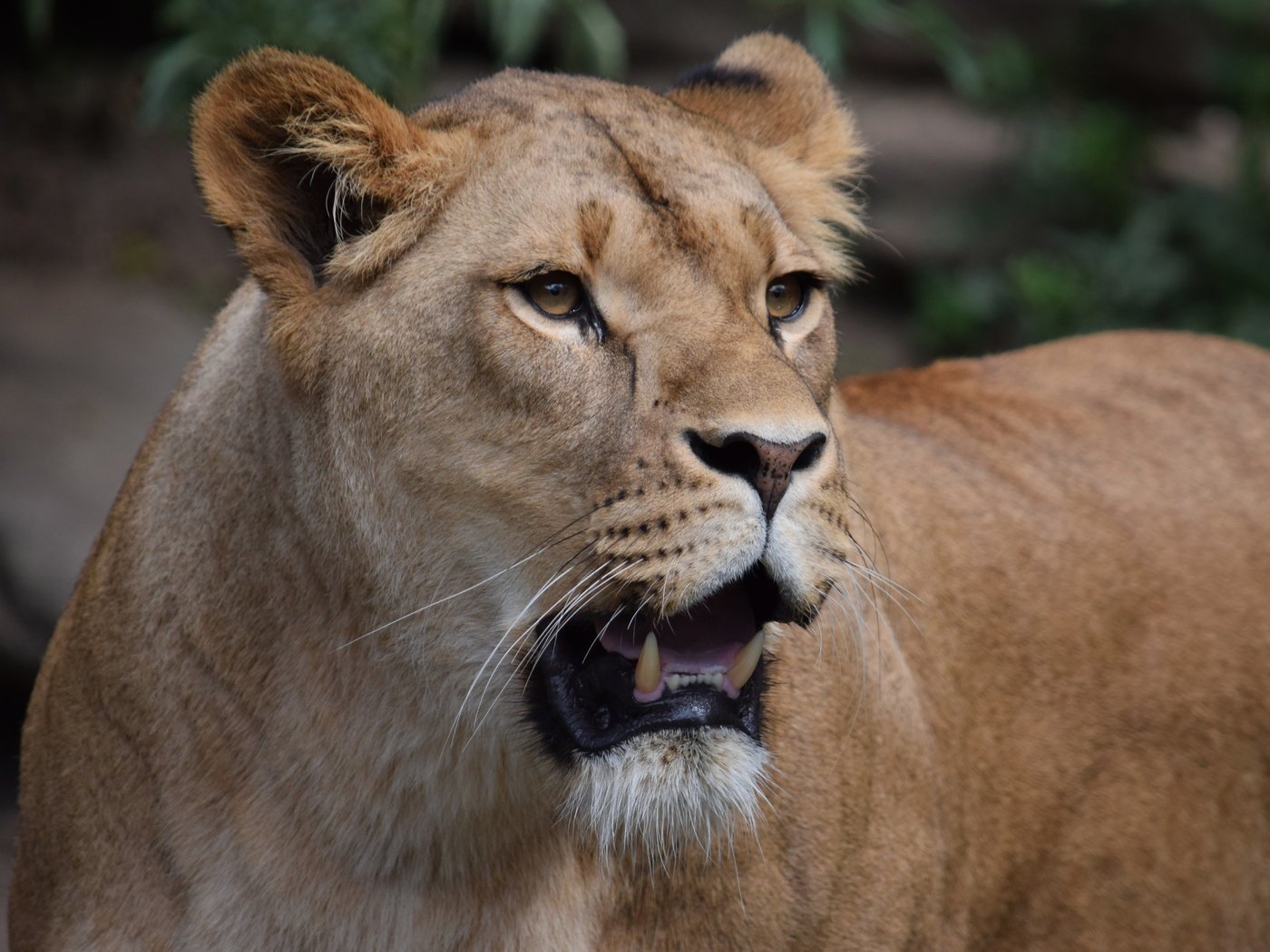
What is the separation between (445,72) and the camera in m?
9.26

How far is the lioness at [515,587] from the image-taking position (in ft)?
8.10

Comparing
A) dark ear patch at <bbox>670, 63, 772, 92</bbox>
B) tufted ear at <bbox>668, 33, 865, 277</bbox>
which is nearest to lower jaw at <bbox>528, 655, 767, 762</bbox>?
tufted ear at <bbox>668, 33, 865, 277</bbox>

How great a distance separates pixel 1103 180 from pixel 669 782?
7172 mm

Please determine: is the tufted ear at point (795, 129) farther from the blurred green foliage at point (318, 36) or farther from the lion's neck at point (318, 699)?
the blurred green foliage at point (318, 36)

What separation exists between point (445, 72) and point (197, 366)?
6.48 metres

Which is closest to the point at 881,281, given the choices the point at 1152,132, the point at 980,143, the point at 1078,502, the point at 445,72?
the point at 980,143

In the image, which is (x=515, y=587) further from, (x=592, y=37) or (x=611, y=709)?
(x=592, y=37)

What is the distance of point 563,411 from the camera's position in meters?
2.48

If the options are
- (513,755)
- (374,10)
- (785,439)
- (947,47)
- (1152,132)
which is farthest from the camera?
(1152,132)

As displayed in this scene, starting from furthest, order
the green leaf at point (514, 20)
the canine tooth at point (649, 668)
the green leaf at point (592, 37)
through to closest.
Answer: the green leaf at point (592, 37)
the green leaf at point (514, 20)
the canine tooth at point (649, 668)

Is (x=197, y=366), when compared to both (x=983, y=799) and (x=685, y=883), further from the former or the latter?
(x=983, y=799)

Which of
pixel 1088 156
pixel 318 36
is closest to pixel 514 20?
pixel 318 36

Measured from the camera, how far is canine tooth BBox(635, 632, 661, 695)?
2441 millimetres

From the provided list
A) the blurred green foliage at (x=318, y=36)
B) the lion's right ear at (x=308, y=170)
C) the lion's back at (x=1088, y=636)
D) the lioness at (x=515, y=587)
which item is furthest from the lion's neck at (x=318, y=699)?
the blurred green foliage at (x=318, y=36)
